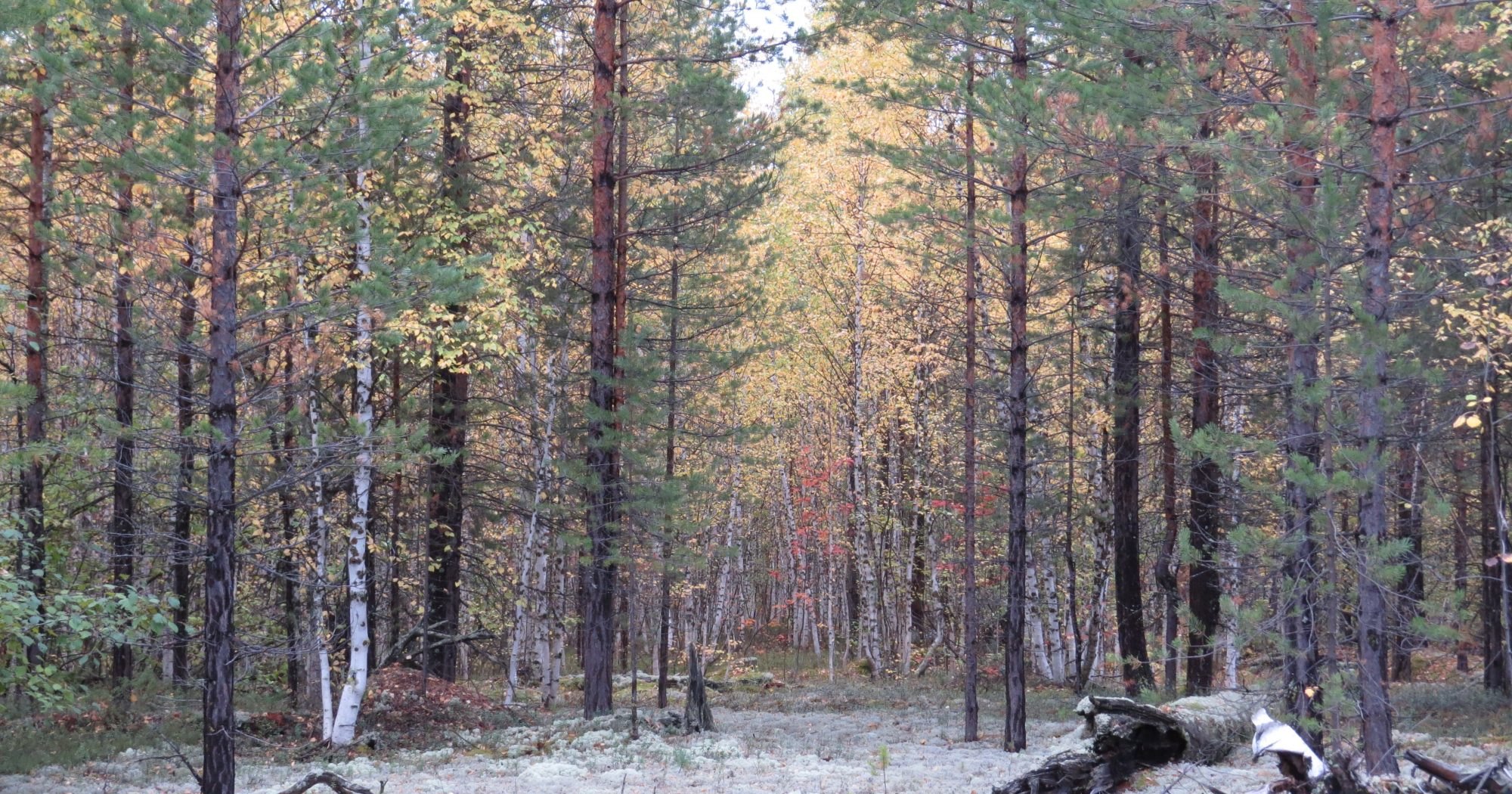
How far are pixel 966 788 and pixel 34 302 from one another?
43.5 feet

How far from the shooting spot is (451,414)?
17250mm

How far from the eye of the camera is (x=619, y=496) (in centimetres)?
1488

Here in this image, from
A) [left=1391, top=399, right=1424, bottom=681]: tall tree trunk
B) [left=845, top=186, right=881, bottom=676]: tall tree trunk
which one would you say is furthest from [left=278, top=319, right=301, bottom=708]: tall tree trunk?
[left=1391, top=399, right=1424, bottom=681]: tall tree trunk

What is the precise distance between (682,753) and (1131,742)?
487 cm

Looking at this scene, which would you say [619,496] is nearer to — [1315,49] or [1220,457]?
[1220,457]

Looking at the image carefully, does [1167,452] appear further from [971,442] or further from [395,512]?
[395,512]

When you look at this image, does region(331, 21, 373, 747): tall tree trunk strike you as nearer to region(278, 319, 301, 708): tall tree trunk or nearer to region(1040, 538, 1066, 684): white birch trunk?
region(278, 319, 301, 708): tall tree trunk

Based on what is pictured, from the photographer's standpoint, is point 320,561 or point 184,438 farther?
point 320,561

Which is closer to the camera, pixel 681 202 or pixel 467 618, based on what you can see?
pixel 681 202

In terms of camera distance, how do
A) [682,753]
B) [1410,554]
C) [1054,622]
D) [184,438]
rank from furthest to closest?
[1054,622], [682,753], [184,438], [1410,554]

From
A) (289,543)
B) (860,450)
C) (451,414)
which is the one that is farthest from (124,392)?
(860,450)

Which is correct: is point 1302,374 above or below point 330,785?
above

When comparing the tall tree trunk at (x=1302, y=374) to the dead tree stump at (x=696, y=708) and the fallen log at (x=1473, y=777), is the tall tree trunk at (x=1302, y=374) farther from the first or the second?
the dead tree stump at (x=696, y=708)

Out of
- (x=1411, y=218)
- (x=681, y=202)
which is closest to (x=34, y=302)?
(x=681, y=202)
